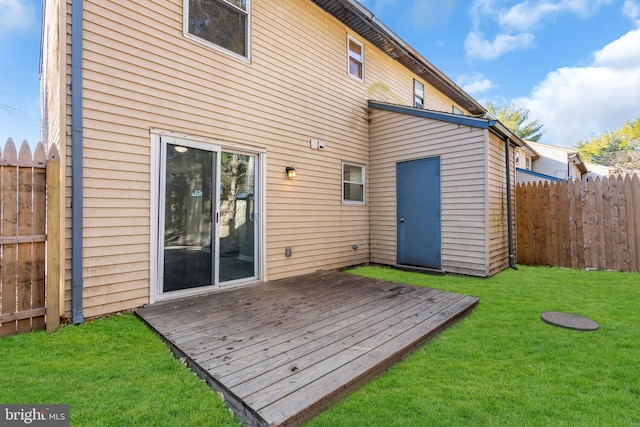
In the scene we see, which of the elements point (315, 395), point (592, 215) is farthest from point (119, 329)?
point (592, 215)

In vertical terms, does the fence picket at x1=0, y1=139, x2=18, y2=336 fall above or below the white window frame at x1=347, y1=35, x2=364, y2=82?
below

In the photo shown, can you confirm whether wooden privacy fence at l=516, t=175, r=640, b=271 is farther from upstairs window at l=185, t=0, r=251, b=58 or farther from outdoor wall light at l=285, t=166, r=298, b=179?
upstairs window at l=185, t=0, r=251, b=58

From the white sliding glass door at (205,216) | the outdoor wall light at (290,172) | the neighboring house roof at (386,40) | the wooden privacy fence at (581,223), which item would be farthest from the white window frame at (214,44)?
the wooden privacy fence at (581,223)

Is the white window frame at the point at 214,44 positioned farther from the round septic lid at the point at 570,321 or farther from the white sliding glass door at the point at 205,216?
the round septic lid at the point at 570,321

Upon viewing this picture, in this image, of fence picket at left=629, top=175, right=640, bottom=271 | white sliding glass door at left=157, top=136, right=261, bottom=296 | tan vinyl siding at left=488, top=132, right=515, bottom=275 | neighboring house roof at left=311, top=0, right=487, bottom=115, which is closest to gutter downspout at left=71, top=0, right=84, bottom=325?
white sliding glass door at left=157, top=136, right=261, bottom=296

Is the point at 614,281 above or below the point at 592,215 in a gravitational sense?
below

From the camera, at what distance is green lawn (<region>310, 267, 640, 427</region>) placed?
1.78 m

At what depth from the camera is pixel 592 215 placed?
20.2 feet

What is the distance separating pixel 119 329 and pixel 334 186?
4517 mm

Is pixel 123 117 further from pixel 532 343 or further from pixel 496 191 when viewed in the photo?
pixel 496 191

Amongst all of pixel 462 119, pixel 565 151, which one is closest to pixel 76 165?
pixel 462 119

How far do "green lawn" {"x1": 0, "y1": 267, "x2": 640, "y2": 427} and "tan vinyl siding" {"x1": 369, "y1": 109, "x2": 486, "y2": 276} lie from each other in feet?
7.91

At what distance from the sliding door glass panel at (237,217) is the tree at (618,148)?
108 feet

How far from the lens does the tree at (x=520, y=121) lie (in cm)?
2842
